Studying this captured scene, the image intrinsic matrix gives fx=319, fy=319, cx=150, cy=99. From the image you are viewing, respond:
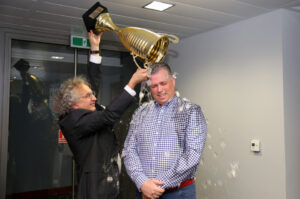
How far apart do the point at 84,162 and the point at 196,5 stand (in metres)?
1.36

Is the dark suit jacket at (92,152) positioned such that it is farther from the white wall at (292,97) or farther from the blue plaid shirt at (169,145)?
the white wall at (292,97)

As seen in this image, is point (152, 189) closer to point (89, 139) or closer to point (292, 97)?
point (89, 139)

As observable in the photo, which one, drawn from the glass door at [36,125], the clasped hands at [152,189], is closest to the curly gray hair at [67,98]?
the clasped hands at [152,189]

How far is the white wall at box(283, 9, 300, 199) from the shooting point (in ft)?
7.76

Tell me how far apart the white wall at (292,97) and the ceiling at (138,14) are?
165mm

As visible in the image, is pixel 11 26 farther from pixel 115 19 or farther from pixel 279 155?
pixel 279 155

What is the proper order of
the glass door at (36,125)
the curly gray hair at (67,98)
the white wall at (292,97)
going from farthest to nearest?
the glass door at (36,125), the white wall at (292,97), the curly gray hair at (67,98)

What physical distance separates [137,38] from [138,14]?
1.07m

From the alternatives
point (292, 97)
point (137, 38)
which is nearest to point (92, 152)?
point (137, 38)

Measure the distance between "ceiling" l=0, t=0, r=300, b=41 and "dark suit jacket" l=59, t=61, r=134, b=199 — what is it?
0.96 m

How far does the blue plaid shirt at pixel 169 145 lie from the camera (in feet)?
4.95

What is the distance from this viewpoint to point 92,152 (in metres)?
1.71

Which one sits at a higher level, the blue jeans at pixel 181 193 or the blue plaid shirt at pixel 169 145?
the blue plaid shirt at pixel 169 145

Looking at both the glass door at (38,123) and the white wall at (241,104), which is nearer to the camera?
the white wall at (241,104)
